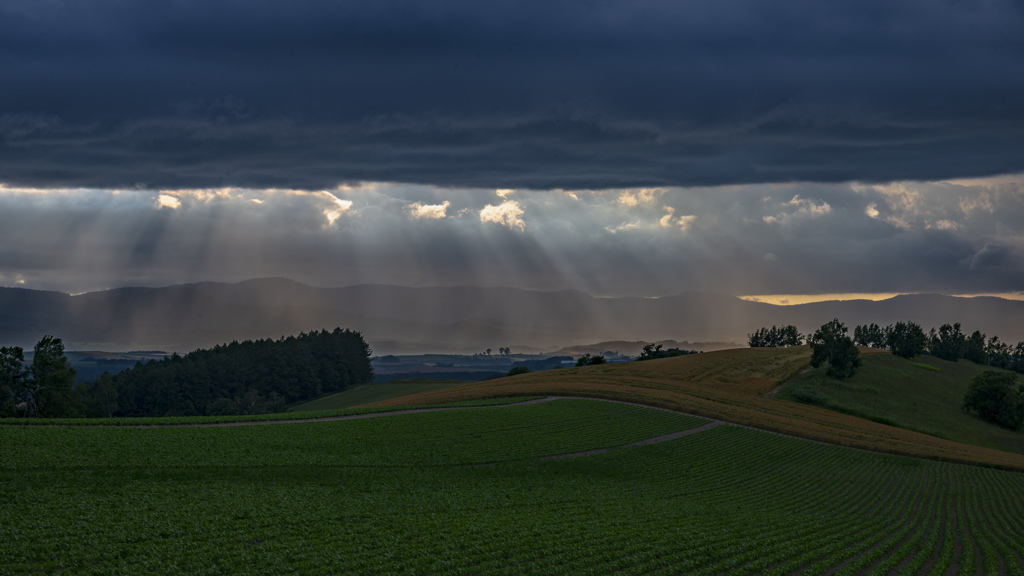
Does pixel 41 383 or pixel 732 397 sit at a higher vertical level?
pixel 41 383

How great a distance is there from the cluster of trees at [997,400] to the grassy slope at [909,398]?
9.28 feet

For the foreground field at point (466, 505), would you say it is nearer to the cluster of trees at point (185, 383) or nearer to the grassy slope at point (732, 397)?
the grassy slope at point (732, 397)

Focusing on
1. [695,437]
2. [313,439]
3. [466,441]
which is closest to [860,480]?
[695,437]

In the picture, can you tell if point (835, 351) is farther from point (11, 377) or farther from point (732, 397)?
point (11, 377)

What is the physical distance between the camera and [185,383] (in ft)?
487

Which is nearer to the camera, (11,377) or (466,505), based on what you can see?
(466,505)

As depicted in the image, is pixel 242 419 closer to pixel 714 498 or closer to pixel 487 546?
pixel 487 546

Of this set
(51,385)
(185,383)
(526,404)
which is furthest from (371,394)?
(526,404)

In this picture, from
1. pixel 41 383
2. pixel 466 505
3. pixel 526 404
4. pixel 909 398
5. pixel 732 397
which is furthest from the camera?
pixel 909 398

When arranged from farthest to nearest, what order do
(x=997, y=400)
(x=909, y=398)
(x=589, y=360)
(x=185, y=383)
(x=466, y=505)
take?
(x=589, y=360)
(x=185, y=383)
(x=909, y=398)
(x=997, y=400)
(x=466, y=505)

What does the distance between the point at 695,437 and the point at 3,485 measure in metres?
56.0

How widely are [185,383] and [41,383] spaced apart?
64.4m

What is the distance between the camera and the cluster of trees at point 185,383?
3378 inches

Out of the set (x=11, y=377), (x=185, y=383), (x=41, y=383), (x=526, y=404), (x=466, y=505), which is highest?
(x=11, y=377)
